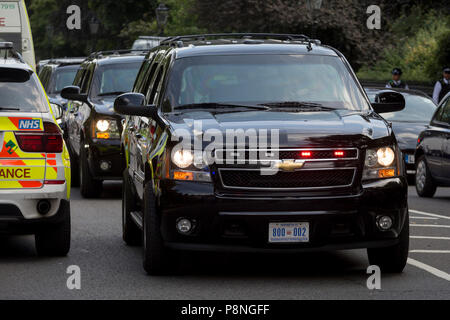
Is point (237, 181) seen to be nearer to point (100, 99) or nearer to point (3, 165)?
point (3, 165)

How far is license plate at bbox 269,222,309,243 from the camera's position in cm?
881

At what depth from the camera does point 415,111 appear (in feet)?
71.0

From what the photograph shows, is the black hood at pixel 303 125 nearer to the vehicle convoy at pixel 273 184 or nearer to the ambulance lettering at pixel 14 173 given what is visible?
the vehicle convoy at pixel 273 184

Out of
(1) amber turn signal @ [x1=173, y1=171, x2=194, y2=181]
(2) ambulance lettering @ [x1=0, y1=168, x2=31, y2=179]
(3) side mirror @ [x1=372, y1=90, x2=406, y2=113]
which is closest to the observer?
(1) amber turn signal @ [x1=173, y1=171, x2=194, y2=181]

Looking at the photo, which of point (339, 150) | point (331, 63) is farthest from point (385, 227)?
point (331, 63)

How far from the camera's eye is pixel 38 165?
1002 cm

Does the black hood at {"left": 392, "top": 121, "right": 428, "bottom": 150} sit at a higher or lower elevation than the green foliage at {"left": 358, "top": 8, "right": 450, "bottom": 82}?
higher

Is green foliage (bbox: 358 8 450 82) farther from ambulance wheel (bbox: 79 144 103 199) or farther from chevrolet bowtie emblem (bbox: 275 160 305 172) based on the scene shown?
chevrolet bowtie emblem (bbox: 275 160 305 172)

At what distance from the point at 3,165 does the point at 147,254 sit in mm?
1575

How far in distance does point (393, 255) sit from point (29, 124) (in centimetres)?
322

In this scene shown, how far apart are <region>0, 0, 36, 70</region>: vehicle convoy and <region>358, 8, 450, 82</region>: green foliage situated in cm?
1454

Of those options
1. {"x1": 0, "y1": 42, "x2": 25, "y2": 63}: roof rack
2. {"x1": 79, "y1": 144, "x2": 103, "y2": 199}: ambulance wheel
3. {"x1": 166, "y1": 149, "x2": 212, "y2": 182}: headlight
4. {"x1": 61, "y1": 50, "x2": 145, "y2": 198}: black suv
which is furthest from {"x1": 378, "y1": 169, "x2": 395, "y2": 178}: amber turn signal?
{"x1": 79, "y1": 144, "x2": 103, "y2": 199}: ambulance wheel

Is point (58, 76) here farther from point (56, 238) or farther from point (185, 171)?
point (185, 171)

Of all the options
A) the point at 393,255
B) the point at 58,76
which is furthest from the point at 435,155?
the point at 58,76
